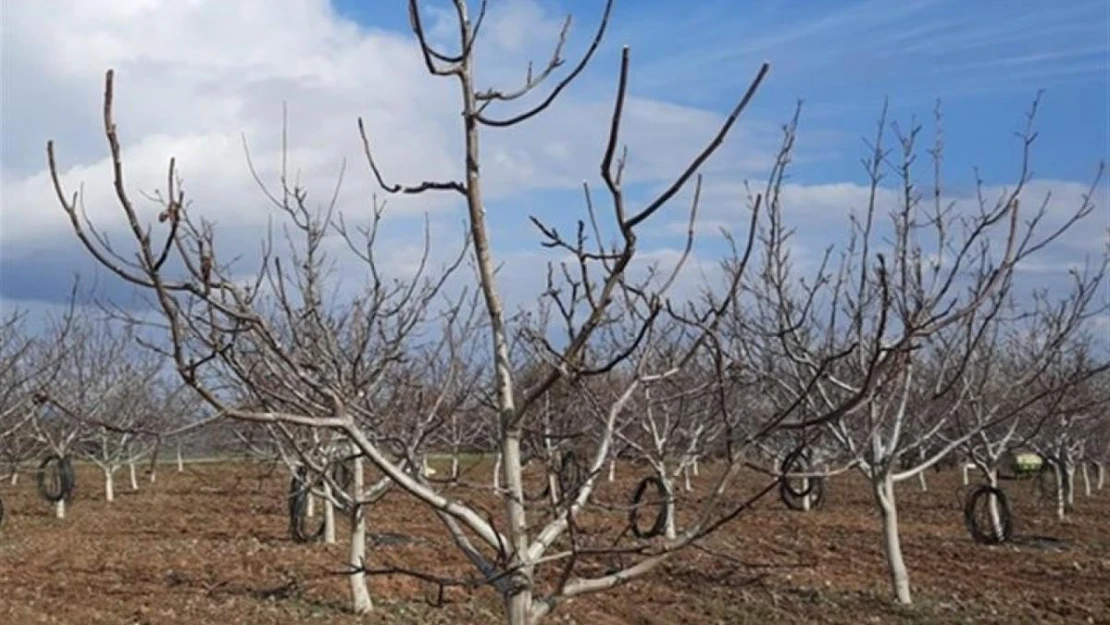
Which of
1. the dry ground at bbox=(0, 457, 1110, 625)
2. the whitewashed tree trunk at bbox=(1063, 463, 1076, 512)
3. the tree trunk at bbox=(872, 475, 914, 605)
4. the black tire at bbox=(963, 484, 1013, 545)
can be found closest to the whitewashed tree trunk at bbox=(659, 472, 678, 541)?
the dry ground at bbox=(0, 457, 1110, 625)

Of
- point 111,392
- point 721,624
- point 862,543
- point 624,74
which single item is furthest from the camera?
point 111,392

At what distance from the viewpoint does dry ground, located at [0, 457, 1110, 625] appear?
1173 cm

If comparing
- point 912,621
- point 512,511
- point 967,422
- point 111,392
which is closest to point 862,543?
point 967,422

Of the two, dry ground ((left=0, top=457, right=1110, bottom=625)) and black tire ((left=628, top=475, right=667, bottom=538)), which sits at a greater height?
black tire ((left=628, top=475, right=667, bottom=538))

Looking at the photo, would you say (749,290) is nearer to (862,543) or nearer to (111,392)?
(862,543)

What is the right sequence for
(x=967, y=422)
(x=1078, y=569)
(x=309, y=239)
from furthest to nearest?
(x=967, y=422)
(x=1078, y=569)
(x=309, y=239)

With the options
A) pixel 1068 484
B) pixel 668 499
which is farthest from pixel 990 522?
pixel 668 499

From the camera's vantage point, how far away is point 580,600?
40.8 ft

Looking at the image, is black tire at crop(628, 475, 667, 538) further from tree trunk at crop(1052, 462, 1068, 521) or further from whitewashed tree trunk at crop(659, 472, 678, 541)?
tree trunk at crop(1052, 462, 1068, 521)

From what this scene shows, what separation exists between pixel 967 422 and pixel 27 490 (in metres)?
23.8

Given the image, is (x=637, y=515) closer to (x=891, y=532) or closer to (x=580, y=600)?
(x=891, y=532)

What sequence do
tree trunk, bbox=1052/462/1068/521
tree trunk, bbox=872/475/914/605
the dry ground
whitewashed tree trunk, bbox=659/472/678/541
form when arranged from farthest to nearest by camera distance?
1. tree trunk, bbox=1052/462/1068/521
2. the dry ground
3. tree trunk, bbox=872/475/914/605
4. whitewashed tree trunk, bbox=659/472/678/541

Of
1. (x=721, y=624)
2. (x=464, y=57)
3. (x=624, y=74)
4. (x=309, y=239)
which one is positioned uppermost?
(x=309, y=239)

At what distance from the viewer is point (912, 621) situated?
11328mm
